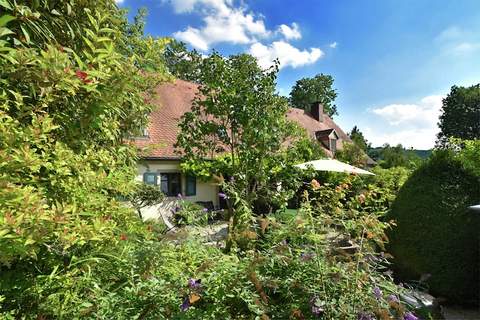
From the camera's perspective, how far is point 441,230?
4.91m

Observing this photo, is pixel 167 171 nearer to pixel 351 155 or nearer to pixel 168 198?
pixel 168 198

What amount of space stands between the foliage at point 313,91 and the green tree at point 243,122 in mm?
41294

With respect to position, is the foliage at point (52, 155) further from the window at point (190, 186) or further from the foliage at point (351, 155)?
the foliage at point (351, 155)

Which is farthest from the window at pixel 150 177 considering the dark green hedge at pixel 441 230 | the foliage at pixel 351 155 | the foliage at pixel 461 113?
the foliage at pixel 461 113

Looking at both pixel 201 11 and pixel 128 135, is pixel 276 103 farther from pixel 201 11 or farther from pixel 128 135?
pixel 201 11

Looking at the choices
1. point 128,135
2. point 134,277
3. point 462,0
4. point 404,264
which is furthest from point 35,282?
point 462,0

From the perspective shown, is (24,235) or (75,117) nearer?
(24,235)

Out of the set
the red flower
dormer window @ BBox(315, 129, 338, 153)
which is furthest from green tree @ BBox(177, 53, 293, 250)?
dormer window @ BBox(315, 129, 338, 153)

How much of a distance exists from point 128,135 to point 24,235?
188cm

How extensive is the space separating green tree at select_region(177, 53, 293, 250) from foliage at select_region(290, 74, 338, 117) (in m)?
41.3

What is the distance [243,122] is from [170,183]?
347 inches

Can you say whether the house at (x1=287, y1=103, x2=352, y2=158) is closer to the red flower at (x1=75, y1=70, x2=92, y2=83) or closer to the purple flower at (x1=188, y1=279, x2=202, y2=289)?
the purple flower at (x1=188, y1=279, x2=202, y2=289)

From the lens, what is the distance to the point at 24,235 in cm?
109

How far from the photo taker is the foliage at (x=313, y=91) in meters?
48.7
